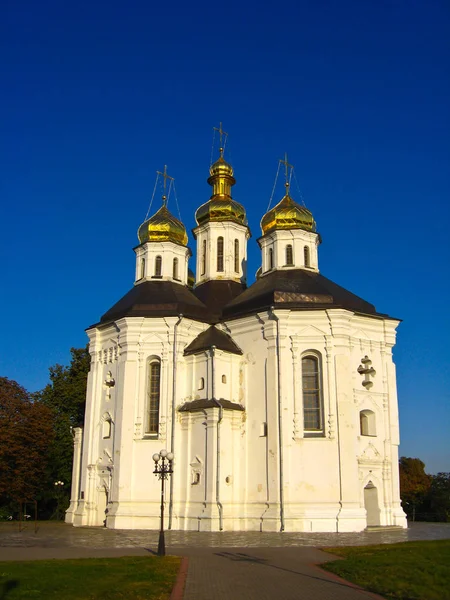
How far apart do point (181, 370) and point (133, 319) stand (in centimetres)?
320

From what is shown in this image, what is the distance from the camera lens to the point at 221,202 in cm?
3572

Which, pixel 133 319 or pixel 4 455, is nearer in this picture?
pixel 133 319

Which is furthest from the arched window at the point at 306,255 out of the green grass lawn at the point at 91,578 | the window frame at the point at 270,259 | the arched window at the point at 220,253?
the green grass lawn at the point at 91,578

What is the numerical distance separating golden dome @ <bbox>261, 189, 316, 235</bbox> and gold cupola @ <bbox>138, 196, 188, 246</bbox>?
4.54 m

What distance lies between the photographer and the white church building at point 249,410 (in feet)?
81.3

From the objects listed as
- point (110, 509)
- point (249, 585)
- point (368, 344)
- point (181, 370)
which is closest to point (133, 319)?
point (181, 370)

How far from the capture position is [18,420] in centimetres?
3578

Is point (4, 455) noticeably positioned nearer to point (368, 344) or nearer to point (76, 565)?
point (368, 344)

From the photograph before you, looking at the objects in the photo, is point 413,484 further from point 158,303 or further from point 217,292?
point 158,303

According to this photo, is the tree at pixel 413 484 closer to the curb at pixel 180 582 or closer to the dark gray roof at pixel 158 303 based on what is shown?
the dark gray roof at pixel 158 303

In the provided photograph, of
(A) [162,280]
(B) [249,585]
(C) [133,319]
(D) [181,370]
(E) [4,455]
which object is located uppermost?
(A) [162,280]

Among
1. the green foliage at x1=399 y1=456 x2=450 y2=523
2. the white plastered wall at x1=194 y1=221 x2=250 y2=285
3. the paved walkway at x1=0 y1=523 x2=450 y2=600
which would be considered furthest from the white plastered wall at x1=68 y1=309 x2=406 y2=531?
the green foliage at x1=399 y1=456 x2=450 y2=523

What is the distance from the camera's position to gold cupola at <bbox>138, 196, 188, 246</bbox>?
106ft

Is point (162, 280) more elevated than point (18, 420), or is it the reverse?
point (162, 280)
